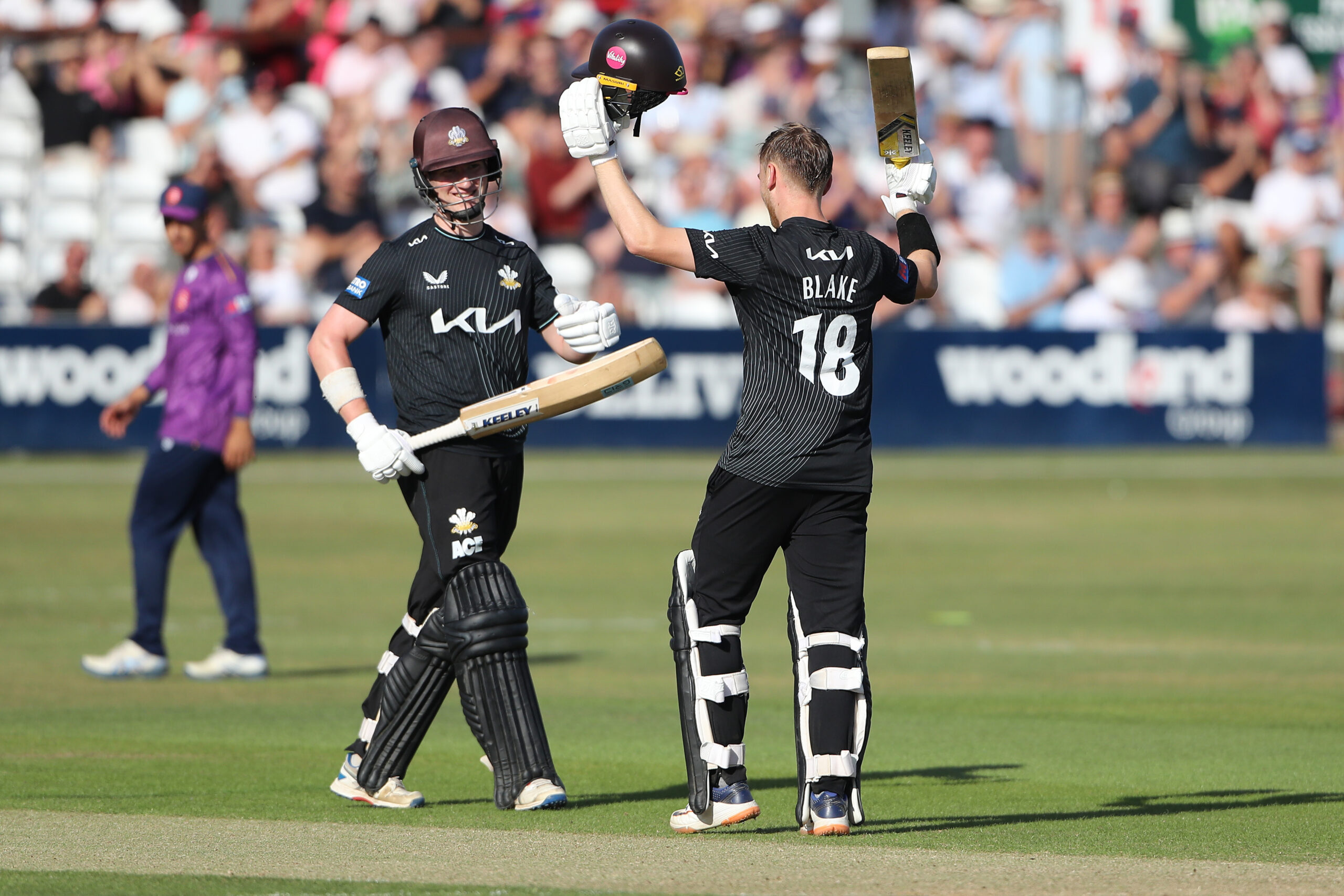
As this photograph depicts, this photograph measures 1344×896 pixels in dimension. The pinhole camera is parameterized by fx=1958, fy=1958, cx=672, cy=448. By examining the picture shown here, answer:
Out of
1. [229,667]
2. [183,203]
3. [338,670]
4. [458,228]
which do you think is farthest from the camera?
[338,670]

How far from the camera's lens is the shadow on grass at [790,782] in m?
6.95

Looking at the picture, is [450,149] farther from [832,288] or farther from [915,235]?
[915,235]

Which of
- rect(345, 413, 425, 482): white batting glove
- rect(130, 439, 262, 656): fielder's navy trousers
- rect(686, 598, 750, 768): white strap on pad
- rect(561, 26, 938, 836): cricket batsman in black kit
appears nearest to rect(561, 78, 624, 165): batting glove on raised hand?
rect(561, 26, 938, 836): cricket batsman in black kit

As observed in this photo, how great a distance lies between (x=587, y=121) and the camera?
6.09 m

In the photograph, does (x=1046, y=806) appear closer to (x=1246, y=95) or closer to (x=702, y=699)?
(x=702, y=699)

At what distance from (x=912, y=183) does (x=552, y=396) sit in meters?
1.40

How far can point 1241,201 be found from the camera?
995 inches

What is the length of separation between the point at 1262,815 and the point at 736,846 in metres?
1.92

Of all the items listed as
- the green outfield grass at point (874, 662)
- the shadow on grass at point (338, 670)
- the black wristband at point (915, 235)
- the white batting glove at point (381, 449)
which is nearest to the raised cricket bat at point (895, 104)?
the black wristband at point (915, 235)

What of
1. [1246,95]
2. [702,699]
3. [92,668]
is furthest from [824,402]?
[1246,95]

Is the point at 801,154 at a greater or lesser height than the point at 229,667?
greater

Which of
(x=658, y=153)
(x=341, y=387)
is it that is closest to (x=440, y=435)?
(x=341, y=387)

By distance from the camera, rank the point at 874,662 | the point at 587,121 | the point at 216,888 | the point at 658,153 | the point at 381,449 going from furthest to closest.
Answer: the point at 658,153 → the point at 874,662 → the point at 381,449 → the point at 587,121 → the point at 216,888

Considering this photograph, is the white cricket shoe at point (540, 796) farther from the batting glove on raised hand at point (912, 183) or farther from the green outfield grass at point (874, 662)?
the batting glove on raised hand at point (912, 183)
